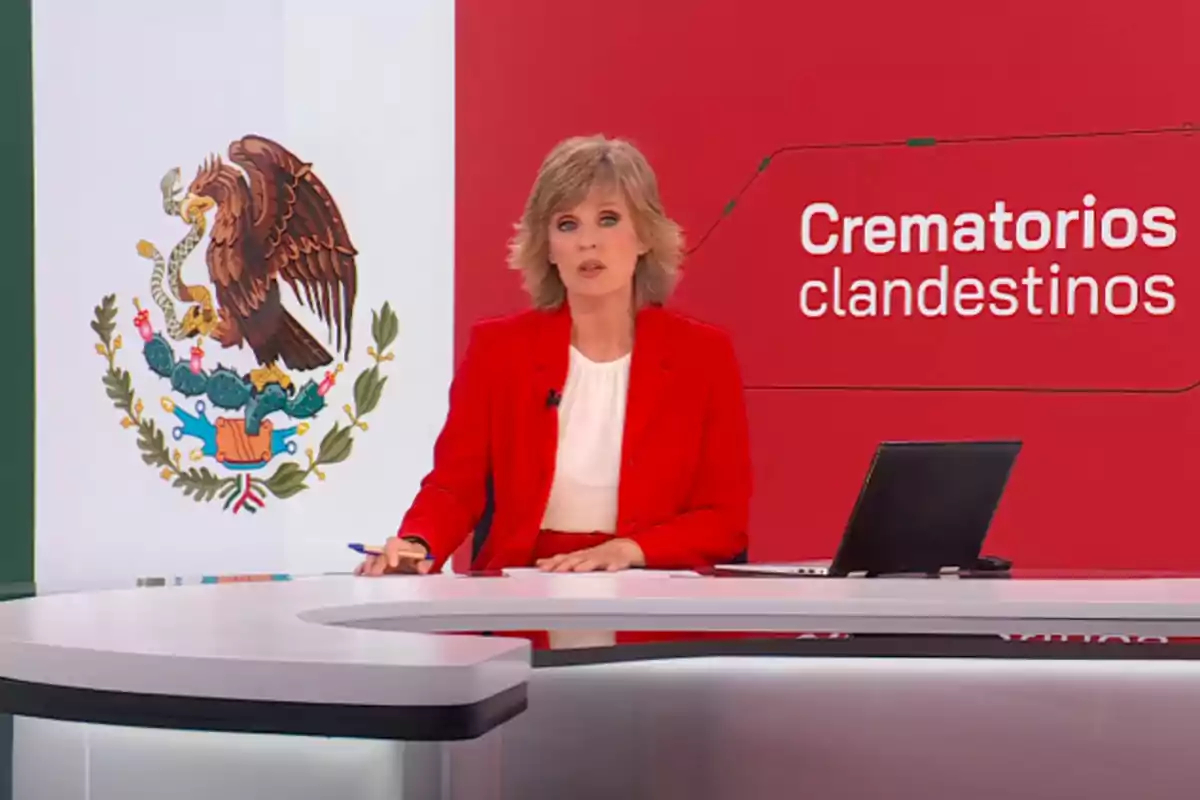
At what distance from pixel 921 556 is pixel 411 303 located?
2667mm

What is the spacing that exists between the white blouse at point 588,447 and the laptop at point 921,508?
1.90 ft

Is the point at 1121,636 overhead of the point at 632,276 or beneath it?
beneath

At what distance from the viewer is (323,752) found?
1.26 metres

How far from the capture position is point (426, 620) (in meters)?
1.87

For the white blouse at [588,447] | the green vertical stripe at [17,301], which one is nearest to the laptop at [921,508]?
Result: the white blouse at [588,447]

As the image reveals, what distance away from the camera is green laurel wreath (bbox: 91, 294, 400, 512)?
16.2 feet

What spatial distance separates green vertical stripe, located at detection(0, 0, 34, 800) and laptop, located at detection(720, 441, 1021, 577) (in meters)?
3.33

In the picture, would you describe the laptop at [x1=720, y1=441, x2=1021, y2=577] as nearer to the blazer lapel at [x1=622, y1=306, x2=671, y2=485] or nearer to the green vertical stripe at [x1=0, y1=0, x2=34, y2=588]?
the blazer lapel at [x1=622, y1=306, x2=671, y2=485]

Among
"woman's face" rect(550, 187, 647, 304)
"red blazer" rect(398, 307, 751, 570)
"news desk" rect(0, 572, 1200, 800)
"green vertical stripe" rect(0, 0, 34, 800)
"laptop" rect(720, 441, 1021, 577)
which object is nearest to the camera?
"news desk" rect(0, 572, 1200, 800)

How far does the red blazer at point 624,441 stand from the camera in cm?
306

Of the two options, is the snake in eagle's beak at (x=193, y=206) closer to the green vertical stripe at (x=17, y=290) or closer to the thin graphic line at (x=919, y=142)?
the green vertical stripe at (x=17, y=290)

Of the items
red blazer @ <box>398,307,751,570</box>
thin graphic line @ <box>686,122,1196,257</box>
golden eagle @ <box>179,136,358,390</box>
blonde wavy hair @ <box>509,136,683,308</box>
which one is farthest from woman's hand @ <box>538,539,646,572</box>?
golden eagle @ <box>179,136,358,390</box>

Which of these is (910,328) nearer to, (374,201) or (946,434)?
(946,434)

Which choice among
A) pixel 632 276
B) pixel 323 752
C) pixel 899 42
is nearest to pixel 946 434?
pixel 899 42
